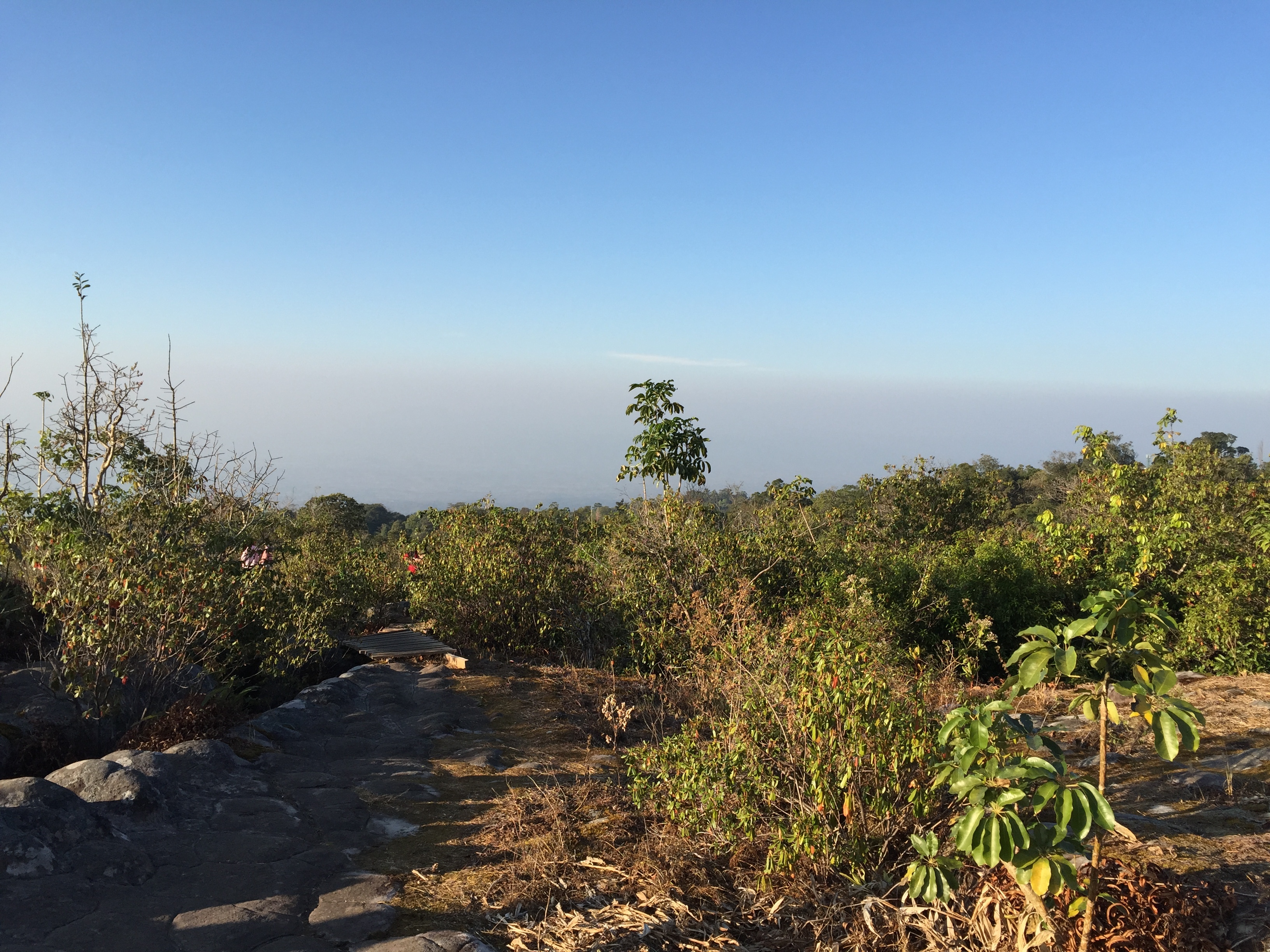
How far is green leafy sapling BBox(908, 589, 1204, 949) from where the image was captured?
2637 mm

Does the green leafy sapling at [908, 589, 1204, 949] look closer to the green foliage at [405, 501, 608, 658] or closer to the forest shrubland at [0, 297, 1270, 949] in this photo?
the forest shrubland at [0, 297, 1270, 949]

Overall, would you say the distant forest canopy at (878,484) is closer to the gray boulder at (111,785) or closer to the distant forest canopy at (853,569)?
the distant forest canopy at (853,569)

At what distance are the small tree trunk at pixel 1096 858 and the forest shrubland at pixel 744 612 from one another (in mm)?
107

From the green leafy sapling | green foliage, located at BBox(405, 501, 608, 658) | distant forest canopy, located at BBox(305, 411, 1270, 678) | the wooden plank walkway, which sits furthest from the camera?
green foliage, located at BBox(405, 501, 608, 658)

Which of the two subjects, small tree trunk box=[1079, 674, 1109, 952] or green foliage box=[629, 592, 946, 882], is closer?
small tree trunk box=[1079, 674, 1109, 952]

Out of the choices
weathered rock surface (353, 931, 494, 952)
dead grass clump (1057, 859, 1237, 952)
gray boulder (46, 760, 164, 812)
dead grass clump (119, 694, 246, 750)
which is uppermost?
dead grass clump (1057, 859, 1237, 952)

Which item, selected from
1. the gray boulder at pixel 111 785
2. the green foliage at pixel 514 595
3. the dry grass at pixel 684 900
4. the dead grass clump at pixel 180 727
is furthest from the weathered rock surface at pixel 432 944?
the green foliage at pixel 514 595

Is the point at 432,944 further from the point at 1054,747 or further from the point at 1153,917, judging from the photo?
the point at 1153,917

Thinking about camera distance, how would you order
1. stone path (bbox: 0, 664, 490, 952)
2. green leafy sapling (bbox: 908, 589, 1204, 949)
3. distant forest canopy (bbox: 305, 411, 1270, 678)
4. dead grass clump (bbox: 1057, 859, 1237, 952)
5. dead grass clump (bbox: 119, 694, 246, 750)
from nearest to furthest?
green leafy sapling (bbox: 908, 589, 1204, 949) < dead grass clump (bbox: 1057, 859, 1237, 952) < stone path (bbox: 0, 664, 490, 952) < dead grass clump (bbox: 119, 694, 246, 750) < distant forest canopy (bbox: 305, 411, 1270, 678)

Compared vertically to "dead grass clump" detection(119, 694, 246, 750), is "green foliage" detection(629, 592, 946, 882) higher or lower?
higher

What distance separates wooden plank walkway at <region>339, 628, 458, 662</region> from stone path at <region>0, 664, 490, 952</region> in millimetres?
3623

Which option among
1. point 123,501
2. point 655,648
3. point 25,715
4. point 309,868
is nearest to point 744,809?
point 309,868

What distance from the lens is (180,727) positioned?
249 inches

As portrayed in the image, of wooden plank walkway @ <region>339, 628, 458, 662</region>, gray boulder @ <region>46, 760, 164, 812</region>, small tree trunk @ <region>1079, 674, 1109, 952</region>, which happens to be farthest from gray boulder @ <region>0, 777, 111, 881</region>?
wooden plank walkway @ <region>339, 628, 458, 662</region>
